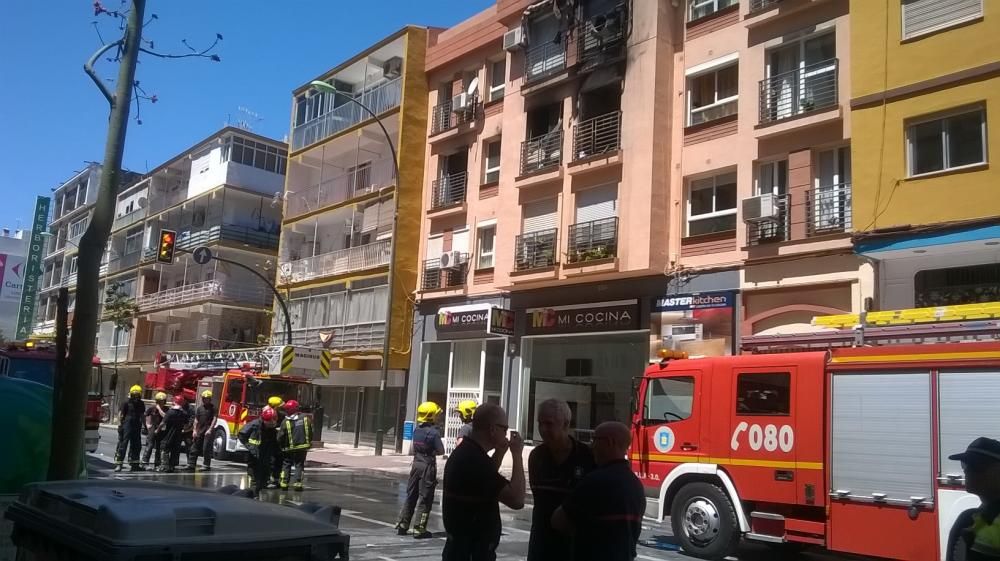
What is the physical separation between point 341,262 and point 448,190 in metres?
6.48

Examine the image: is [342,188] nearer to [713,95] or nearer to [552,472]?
[713,95]

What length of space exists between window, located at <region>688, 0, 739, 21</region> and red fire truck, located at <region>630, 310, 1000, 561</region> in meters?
12.5

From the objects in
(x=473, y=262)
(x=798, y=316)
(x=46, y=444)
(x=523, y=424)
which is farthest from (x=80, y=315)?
(x=473, y=262)

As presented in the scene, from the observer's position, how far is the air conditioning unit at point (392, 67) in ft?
103

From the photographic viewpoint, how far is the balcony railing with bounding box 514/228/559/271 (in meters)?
23.1

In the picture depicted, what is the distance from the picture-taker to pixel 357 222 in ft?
108

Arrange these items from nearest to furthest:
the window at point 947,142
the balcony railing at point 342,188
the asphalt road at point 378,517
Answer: the asphalt road at point 378,517, the window at point 947,142, the balcony railing at point 342,188

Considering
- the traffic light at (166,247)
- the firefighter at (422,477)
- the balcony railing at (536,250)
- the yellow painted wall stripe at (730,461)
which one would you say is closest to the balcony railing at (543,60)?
the balcony railing at (536,250)

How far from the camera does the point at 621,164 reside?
21.5m

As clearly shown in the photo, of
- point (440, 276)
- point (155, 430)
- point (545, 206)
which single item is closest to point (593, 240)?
point (545, 206)

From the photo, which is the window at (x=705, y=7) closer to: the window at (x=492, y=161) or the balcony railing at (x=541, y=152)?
the balcony railing at (x=541, y=152)

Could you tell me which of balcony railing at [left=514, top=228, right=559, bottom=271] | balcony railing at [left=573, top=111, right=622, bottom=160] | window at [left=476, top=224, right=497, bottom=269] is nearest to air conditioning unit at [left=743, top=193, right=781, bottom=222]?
balcony railing at [left=573, top=111, right=622, bottom=160]

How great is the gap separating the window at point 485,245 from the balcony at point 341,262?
4400 millimetres

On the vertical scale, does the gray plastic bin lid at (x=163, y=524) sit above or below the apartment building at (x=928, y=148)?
below
